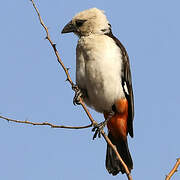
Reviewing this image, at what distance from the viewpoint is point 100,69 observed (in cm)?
516

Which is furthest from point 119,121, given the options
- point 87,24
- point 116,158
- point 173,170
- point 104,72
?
point 173,170

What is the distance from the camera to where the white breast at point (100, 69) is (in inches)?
204

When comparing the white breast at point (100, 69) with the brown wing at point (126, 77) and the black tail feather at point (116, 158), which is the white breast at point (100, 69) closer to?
the brown wing at point (126, 77)

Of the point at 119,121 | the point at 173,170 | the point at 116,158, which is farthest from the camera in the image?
the point at 116,158

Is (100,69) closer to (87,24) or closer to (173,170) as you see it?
(87,24)

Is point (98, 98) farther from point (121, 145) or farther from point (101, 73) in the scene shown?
point (121, 145)

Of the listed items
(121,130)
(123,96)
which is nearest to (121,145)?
(121,130)

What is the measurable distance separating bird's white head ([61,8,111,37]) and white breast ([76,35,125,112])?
190 mm

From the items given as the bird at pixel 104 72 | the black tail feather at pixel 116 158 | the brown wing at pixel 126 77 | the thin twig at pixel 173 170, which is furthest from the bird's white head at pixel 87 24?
the thin twig at pixel 173 170

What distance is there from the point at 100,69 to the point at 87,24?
0.89m

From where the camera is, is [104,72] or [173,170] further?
[104,72]

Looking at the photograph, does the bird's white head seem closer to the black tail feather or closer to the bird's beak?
the bird's beak

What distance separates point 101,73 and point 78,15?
112 centimetres

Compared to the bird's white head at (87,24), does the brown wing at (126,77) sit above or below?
below
